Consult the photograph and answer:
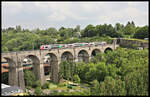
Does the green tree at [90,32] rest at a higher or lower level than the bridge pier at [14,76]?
higher

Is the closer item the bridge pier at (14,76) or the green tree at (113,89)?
the green tree at (113,89)

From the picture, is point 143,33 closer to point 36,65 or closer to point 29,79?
point 36,65

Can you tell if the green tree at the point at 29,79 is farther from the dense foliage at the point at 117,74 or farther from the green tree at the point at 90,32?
the green tree at the point at 90,32

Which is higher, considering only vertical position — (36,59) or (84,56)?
(84,56)

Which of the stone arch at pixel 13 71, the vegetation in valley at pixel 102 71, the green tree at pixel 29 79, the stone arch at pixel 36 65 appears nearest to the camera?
the vegetation in valley at pixel 102 71

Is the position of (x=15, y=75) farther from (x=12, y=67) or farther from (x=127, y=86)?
(x=127, y=86)

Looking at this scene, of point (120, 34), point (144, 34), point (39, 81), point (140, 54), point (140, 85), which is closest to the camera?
point (140, 85)

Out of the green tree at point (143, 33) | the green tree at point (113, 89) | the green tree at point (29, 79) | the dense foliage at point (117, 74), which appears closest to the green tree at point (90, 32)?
the green tree at point (143, 33)

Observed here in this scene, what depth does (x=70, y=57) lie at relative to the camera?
1502 inches

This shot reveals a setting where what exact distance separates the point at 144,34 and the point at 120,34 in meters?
10.1

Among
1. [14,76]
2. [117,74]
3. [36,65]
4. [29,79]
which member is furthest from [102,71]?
[14,76]

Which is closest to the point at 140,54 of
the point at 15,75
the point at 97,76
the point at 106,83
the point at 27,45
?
the point at 97,76

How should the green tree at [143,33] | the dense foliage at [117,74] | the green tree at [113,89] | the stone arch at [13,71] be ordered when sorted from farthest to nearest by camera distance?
1. the green tree at [143,33]
2. the stone arch at [13,71]
3. the dense foliage at [117,74]
4. the green tree at [113,89]

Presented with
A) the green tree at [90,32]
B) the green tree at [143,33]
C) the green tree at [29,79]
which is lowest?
the green tree at [29,79]
